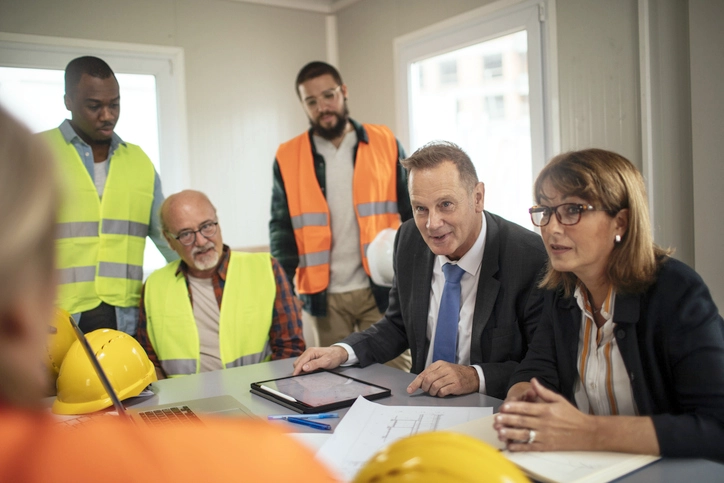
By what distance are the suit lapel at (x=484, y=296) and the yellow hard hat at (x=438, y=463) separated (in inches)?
54.9

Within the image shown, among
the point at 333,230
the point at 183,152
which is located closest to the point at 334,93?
the point at 333,230

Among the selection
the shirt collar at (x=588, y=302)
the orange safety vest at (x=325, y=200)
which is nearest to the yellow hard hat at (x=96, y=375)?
the shirt collar at (x=588, y=302)

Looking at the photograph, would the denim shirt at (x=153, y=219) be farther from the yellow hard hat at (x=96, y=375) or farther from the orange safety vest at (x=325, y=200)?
the yellow hard hat at (x=96, y=375)

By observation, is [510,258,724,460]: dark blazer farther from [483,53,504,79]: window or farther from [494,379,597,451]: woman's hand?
[483,53,504,79]: window

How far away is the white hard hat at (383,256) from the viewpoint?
120 inches

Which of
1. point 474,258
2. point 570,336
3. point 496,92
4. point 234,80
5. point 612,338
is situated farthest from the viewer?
point 234,80

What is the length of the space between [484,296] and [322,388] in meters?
0.59

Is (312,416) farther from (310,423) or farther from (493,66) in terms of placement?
(493,66)

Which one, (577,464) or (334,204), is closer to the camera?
(577,464)

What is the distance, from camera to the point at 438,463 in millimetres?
586

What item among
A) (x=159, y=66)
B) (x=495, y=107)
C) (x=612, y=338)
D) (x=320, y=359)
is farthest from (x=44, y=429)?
(x=159, y=66)

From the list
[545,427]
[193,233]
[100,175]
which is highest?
[100,175]

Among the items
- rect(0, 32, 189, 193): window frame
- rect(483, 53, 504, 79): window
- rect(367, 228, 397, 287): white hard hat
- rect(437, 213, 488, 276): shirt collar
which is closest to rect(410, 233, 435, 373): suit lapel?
rect(437, 213, 488, 276): shirt collar

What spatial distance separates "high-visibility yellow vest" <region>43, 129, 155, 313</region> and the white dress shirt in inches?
50.7
